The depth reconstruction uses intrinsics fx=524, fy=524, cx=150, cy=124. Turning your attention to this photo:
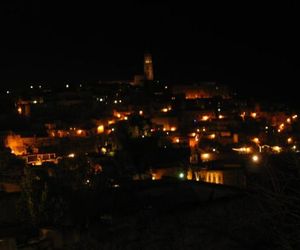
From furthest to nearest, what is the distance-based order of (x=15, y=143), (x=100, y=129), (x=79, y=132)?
(x=100, y=129) → (x=79, y=132) → (x=15, y=143)

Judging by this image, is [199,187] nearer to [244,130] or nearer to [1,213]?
[1,213]

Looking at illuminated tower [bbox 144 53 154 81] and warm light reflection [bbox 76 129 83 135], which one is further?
illuminated tower [bbox 144 53 154 81]

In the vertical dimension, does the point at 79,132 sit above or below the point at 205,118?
below

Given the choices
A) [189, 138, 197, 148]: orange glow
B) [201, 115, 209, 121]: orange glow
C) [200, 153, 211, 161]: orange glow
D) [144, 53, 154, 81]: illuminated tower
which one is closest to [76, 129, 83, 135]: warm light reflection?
[189, 138, 197, 148]: orange glow

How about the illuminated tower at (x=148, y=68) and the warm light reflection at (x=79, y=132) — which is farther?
the illuminated tower at (x=148, y=68)

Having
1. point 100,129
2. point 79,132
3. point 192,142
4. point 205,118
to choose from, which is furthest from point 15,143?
point 205,118

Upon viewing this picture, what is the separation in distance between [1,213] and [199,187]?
390 centimetres

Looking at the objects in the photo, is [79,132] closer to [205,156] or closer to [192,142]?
[192,142]

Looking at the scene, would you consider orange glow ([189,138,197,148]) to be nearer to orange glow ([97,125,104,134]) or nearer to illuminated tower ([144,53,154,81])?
orange glow ([97,125,104,134])

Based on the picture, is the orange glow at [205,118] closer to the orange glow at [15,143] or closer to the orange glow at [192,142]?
the orange glow at [192,142]

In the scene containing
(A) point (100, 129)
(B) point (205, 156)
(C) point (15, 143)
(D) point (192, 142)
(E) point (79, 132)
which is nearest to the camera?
(B) point (205, 156)

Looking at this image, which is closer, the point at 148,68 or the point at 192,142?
the point at 192,142

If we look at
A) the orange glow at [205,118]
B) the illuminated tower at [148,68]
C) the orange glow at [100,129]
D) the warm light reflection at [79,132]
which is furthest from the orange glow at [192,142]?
the illuminated tower at [148,68]

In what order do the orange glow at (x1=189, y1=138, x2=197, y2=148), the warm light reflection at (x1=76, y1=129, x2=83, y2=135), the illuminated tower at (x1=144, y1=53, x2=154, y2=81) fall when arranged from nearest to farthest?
1. the orange glow at (x1=189, y1=138, x2=197, y2=148)
2. the warm light reflection at (x1=76, y1=129, x2=83, y2=135)
3. the illuminated tower at (x1=144, y1=53, x2=154, y2=81)
